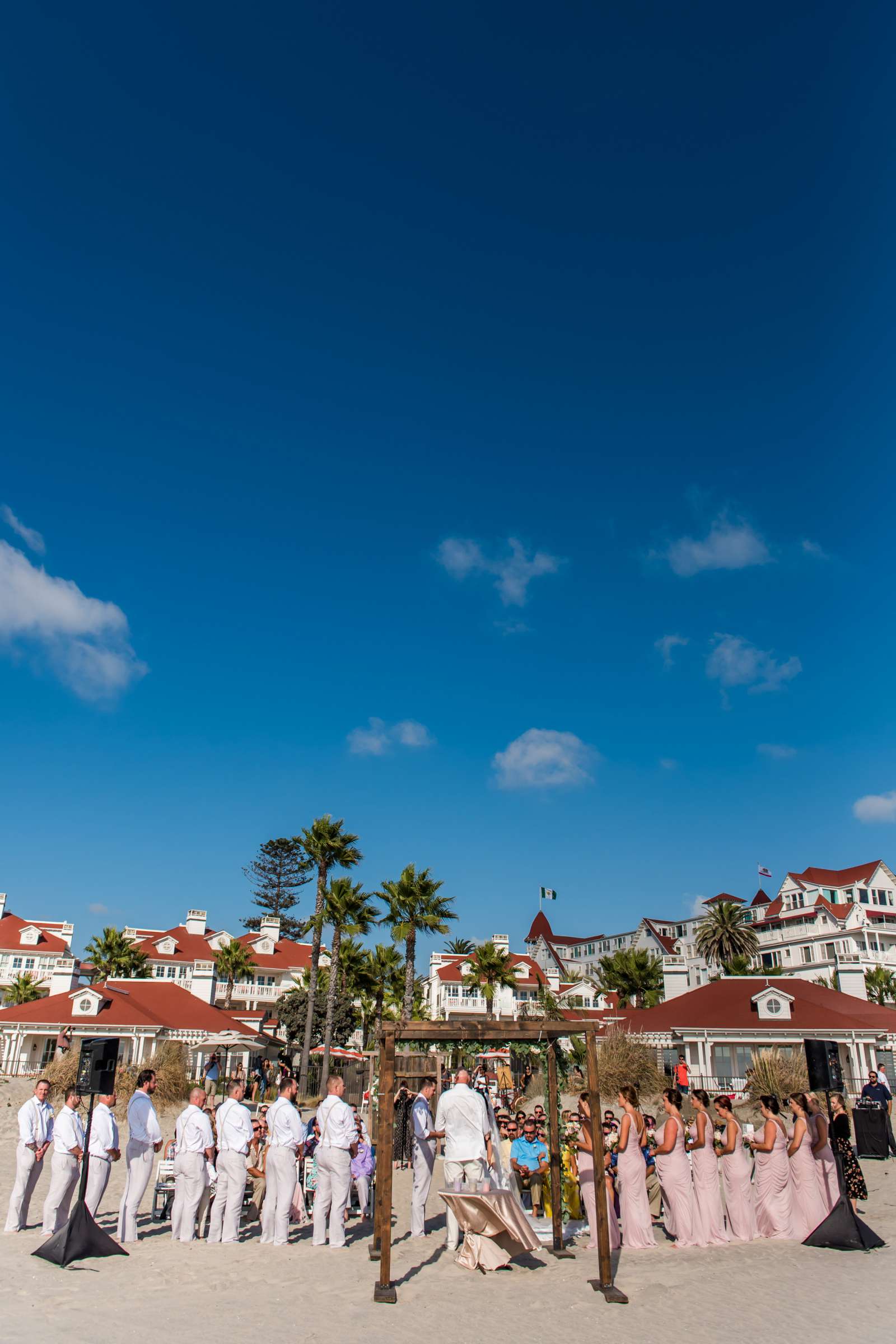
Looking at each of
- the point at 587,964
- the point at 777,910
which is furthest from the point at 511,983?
the point at 587,964

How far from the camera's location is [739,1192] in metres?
11.6

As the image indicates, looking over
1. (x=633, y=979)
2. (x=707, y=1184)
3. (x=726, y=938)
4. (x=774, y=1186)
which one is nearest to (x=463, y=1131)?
(x=707, y=1184)

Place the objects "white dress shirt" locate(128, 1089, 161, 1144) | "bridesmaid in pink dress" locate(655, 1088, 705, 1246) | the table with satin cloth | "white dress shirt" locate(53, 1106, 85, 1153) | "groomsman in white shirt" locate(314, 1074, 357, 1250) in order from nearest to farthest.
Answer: the table with satin cloth, "white dress shirt" locate(53, 1106, 85, 1153), "groomsman in white shirt" locate(314, 1074, 357, 1250), "bridesmaid in pink dress" locate(655, 1088, 705, 1246), "white dress shirt" locate(128, 1089, 161, 1144)

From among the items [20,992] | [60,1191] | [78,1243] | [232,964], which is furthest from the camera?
[232,964]

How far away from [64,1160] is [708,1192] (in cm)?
813

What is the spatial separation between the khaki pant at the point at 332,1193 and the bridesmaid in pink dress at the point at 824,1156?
613 centimetres

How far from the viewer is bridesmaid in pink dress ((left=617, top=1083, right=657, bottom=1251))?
34.4 feet

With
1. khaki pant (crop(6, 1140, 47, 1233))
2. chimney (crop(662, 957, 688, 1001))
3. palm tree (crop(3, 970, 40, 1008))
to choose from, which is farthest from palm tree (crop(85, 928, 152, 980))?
khaki pant (crop(6, 1140, 47, 1233))

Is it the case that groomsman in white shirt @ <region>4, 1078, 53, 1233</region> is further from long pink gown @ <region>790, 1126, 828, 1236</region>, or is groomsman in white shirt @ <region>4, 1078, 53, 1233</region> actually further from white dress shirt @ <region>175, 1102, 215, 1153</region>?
long pink gown @ <region>790, 1126, 828, 1236</region>

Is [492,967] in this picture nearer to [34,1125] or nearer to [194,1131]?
[194,1131]

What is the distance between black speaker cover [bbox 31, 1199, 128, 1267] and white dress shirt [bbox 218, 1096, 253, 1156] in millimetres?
1536

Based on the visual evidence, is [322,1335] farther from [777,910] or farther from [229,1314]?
[777,910]

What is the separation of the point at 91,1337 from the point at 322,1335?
6.36 feet

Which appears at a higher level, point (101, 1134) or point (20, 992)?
point (20, 992)
